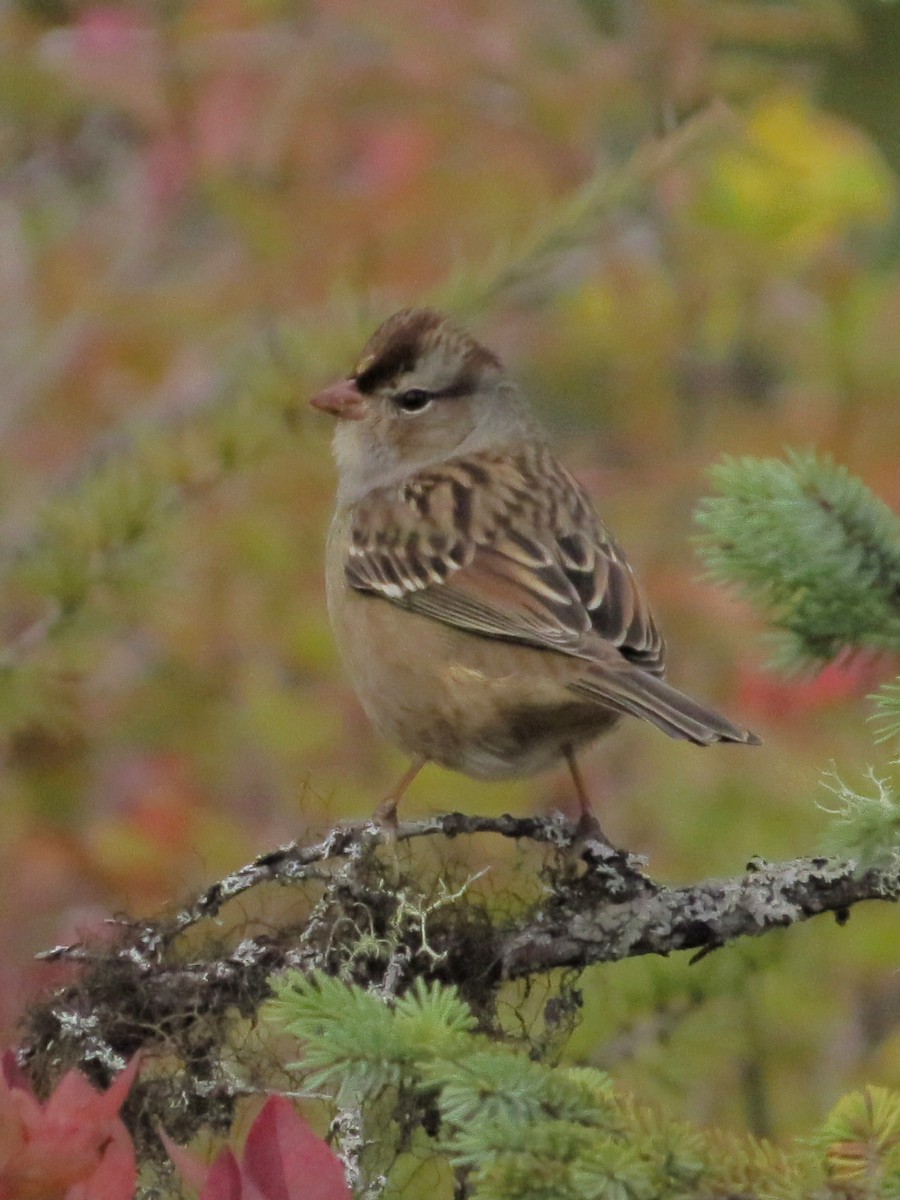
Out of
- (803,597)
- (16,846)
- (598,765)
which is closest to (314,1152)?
(803,597)

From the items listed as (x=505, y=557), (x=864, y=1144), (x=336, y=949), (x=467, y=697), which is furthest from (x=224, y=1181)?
(x=505, y=557)

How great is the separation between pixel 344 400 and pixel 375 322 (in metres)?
0.41

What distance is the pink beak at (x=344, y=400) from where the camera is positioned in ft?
14.0

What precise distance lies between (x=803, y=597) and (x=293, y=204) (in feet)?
12.6

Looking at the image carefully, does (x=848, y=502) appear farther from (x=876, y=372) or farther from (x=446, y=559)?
(x=876, y=372)

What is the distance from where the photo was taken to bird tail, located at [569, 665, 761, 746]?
9.44ft

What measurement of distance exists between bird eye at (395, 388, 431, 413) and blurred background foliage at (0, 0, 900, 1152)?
10.1 inches

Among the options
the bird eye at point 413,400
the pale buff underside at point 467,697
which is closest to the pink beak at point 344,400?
the bird eye at point 413,400

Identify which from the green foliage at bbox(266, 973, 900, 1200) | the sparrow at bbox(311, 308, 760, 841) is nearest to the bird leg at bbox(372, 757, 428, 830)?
the sparrow at bbox(311, 308, 760, 841)

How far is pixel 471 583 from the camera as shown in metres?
3.87

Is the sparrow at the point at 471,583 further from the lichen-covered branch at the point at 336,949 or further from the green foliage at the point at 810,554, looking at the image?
the lichen-covered branch at the point at 336,949

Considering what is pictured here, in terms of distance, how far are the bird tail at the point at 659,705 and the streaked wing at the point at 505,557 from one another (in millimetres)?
99

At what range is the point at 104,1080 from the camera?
2.28 m

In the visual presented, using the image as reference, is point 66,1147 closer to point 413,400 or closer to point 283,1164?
point 283,1164
